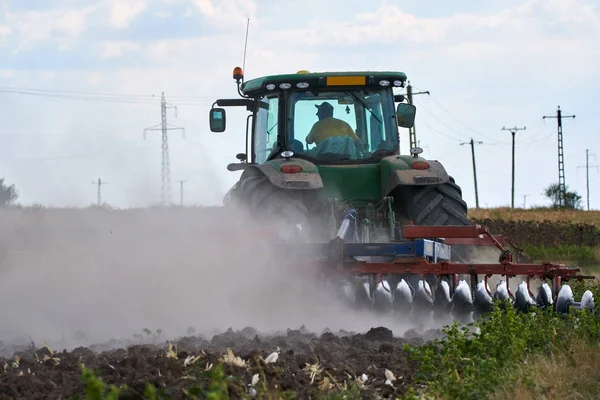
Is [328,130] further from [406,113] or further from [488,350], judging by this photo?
[488,350]

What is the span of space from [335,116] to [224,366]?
548 cm

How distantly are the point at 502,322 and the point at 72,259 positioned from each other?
510 cm

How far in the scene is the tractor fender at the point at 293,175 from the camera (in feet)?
33.7

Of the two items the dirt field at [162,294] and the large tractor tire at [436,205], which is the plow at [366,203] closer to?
the large tractor tire at [436,205]

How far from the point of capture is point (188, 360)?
6.46m

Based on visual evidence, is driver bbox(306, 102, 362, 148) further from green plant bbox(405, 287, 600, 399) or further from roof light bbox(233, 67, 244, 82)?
green plant bbox(405, 287, 600, 399)

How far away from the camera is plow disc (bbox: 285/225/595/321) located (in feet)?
31.6

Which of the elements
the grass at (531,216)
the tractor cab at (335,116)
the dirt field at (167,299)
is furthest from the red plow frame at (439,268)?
the grass at (531,216)

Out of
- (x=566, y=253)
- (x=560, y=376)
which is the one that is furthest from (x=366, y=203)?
(x=566, y=253)

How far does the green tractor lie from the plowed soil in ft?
9.54

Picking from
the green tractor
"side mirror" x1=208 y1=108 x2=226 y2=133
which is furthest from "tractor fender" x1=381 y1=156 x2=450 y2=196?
"side mirror" x1=208 y1=108 x2=226 y2=133

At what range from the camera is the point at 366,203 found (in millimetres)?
11148

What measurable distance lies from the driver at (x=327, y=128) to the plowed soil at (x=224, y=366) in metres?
3.76

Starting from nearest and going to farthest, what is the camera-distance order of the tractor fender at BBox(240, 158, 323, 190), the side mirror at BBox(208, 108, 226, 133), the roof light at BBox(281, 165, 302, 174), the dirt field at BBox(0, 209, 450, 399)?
the dirt field at BBox(0, 209, 450, 399)
the tractor fender at BBox(240, 158, 323, 190)
the roof light at BBox(281, 165, 302, 174)
the side mirror at BBox(208, 108, 226, 133)
